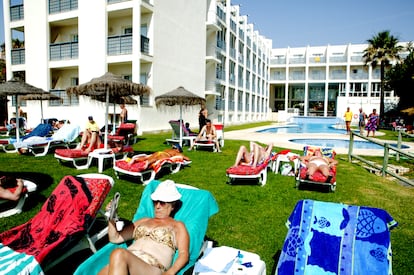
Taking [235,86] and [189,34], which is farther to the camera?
[235,86]

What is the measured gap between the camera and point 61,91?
18.2m

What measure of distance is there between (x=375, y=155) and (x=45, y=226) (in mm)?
11156

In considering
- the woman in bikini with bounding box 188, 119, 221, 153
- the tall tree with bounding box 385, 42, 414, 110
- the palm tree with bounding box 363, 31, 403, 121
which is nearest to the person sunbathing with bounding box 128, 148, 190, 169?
the woman in bikini with bounding box 188, 119, 221, 153

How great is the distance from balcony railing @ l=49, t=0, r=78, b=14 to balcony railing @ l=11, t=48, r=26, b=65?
3.75 metres

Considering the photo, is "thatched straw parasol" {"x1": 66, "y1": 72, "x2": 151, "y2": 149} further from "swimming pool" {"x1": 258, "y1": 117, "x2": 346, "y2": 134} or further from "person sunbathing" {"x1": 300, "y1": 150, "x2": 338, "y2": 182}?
"swimming pool" {"x1": 258, "y1": 117, "x2": 346, "y2": 134}

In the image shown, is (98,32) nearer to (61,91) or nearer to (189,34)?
(61,91)

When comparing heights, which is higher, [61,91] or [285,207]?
[61,91]

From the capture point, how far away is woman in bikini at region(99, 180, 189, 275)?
2291mm

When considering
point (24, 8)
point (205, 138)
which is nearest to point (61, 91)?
point (24, 8)

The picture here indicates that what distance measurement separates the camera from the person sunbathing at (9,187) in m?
4.42

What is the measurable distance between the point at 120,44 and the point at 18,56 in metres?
9.06

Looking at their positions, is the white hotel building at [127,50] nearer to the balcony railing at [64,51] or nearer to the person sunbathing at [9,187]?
the balcony railing at [64,51]

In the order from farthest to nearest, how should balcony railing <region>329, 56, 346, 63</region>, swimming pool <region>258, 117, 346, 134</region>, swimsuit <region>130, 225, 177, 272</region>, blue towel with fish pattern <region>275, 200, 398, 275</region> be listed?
balcony railing <region>329, 56, 346, 63</region> < swimming pool <region>258, 117, 346, 134</region> < swimsuit <region>130, 225, 177, 272</region> < blue towel with fish pattern <region>275, 200, 398, 275</region>

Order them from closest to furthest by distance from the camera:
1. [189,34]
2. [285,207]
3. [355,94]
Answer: [285,207], [189,34], [355,94]
